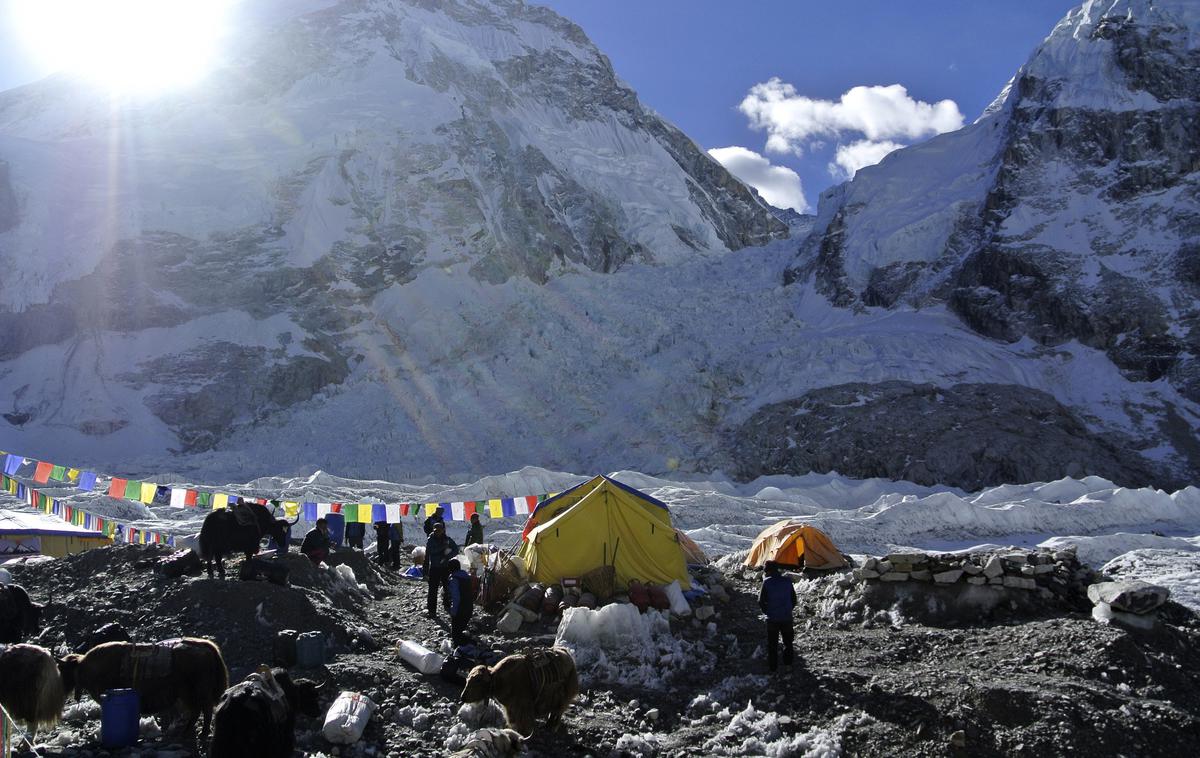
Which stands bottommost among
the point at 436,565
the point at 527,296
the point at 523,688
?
the point at 523,688

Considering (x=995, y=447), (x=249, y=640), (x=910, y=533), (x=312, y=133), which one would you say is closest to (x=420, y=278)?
(x=312, y=133)

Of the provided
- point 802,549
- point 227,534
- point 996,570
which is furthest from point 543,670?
point 802,549

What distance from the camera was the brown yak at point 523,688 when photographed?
710cm

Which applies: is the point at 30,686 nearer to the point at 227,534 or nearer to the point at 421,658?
the point at 421,658

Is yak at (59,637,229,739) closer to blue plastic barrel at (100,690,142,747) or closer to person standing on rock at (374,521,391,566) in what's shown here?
blue plastic barrel at (100,690,142,747)

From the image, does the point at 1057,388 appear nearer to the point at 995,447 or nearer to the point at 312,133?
the point at 995,447

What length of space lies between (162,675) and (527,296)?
4742cm

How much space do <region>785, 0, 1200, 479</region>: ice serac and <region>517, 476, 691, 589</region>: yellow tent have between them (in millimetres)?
33777

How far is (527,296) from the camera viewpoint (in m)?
53.8

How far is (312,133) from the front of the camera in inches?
2431

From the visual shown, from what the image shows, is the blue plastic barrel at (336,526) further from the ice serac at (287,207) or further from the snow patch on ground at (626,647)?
the ice serac at (287,207)

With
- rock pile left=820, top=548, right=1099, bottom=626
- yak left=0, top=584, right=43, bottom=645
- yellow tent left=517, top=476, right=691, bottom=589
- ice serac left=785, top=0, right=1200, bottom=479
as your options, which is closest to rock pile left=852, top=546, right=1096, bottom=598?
rock pile left=820, top=548, right=1099, bottom=626

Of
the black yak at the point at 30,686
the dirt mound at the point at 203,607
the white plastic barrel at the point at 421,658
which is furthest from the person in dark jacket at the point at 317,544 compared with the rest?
the black yak at the point at 30,686

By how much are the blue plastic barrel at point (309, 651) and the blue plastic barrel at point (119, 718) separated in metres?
2.23
